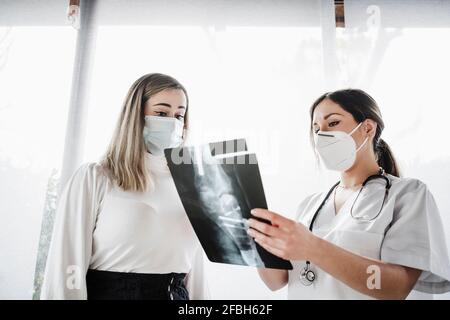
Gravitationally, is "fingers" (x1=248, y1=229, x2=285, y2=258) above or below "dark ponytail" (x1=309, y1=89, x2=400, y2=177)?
below

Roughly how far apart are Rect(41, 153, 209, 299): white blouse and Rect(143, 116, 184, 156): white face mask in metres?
0.13

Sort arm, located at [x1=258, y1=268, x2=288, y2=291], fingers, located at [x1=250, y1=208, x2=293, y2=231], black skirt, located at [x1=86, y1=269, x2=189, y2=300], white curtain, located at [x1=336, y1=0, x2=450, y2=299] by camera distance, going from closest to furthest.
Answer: fingers, located at [x1=250, y1=208, x2=293, y2=231] → black skirt, located at [x1=86, y1=269, x2=189, y2=300] → arm, located at [x1=258, y1=268, x2=288, y2=291] → white curtain, located at [x1=336, y1=0, x2=450, y2=299]

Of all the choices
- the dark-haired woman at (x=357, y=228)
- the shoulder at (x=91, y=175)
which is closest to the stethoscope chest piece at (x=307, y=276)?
the dark-haired woman at (x=357, y=228)

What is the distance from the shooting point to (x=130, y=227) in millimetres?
785

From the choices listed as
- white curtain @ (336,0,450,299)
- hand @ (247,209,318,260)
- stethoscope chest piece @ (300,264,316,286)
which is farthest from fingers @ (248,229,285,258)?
white curtain @ (336,0,450,299)

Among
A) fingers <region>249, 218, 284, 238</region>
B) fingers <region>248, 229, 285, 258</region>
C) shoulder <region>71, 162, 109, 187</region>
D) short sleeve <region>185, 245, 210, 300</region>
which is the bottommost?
short sleeve <region>185, 245, 210, 300</region>

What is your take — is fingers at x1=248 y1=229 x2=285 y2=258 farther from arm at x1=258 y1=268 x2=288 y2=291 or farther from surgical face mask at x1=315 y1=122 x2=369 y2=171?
surgical face mask at x1=315 y1=122 x2=369 y2=171

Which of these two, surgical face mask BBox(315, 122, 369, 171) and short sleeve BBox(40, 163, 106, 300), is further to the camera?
surgical face mask BBox(315, 122, 369, 171)

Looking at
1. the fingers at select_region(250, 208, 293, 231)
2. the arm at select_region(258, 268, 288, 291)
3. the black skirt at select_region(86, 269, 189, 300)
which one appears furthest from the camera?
the arm at select_region(258, 268, 288, 291)

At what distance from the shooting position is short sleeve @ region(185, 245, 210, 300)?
880mm

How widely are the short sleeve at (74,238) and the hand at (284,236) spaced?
42cm

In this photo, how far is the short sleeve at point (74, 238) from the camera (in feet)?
2.43

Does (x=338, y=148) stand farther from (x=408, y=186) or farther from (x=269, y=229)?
(x=269, y=229)
